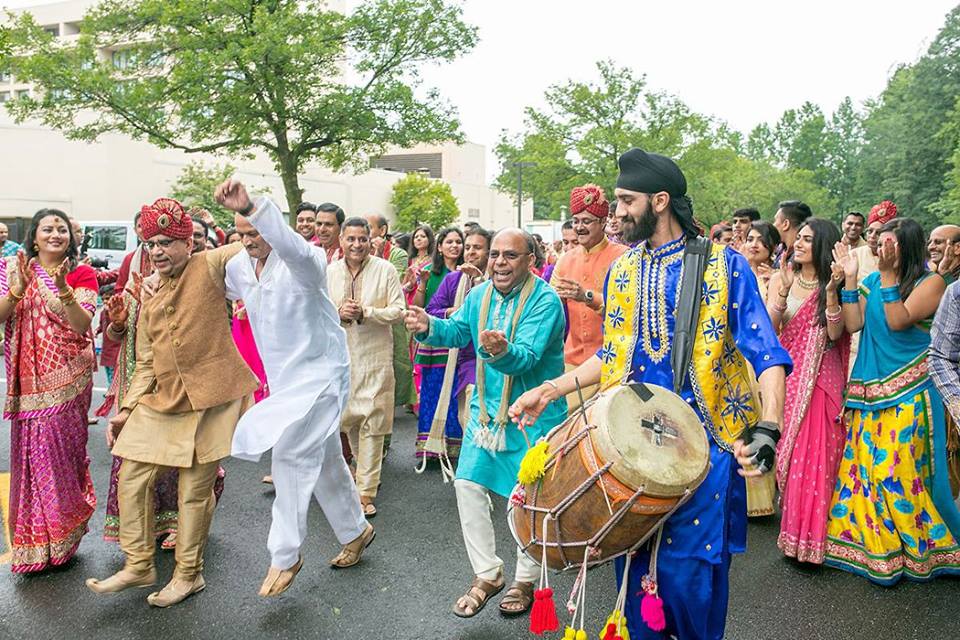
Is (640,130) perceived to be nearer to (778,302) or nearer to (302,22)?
(302,22)

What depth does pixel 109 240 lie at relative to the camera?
61.0 feet

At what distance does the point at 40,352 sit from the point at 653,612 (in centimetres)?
357

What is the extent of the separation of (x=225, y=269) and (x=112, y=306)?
86 centimetres

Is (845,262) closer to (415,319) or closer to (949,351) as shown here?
(949,351)

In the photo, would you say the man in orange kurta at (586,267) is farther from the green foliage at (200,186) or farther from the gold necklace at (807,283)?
the green foliage at (200,186)

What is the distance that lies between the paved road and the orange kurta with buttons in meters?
1.36

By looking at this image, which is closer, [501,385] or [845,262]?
[501,385]

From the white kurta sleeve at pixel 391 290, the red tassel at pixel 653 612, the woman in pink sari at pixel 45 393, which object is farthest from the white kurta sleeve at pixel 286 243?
the red tassel at pixel 653 612

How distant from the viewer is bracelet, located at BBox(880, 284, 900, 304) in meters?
4.29

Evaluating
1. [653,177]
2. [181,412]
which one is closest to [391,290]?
[181,412]

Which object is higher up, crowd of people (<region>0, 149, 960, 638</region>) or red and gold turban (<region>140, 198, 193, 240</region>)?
red and gold turban (<region>140, 198, 193, 240</region>)

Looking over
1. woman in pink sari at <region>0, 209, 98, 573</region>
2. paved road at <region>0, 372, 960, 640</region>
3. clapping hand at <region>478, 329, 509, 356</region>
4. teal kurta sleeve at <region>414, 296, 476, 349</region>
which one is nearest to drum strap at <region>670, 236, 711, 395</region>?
clapping hand at <region>478, 329, 509, 356</region>

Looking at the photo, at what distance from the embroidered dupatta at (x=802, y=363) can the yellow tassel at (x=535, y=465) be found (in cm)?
231

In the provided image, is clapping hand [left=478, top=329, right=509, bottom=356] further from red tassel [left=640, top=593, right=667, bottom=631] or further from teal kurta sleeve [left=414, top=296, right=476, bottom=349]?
red tassel [left=640, top=593, right=667, bottom=631]
